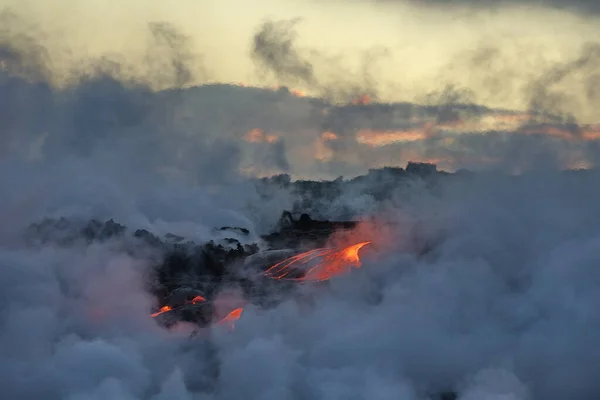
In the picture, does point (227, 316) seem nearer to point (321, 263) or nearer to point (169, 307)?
point (169, 307)

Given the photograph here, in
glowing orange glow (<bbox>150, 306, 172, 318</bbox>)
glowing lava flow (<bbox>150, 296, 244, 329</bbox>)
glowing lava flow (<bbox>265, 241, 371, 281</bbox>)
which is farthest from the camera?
glowing lava flow (<bbox>265, 241, 371, 281</bbox>)

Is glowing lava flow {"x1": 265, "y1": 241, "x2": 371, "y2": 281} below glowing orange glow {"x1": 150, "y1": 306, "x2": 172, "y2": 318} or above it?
above

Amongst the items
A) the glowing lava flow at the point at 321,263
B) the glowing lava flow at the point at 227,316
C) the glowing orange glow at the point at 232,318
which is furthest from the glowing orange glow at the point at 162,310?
the glowing lava flow at the point at 321,263

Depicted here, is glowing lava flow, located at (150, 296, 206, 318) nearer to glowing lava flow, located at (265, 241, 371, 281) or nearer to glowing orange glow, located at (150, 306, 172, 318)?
glowing orange glow, located at (150, 306, 172, 318)

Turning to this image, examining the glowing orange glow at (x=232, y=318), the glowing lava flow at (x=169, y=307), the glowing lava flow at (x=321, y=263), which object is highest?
the glowing lava flow at (x=321, y=263)

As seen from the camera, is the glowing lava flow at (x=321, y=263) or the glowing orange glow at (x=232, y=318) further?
the glowing lava flow at (x=321, y=263)

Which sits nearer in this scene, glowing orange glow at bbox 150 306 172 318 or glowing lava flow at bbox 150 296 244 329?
glowing orange glow at bbox 150 306 172 318

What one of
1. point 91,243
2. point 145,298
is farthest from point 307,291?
point 91,243

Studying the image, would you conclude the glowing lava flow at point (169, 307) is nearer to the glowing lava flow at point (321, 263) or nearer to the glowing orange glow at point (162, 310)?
the glowing orange glow at point (162, 310)

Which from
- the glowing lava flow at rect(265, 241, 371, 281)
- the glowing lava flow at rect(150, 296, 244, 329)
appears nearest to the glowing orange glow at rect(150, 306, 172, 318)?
the glowing lava flow at rect(150, 296, 244, 329)
